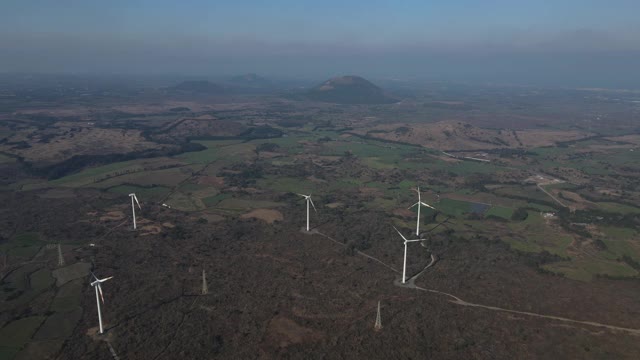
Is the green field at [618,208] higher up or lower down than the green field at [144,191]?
higher up

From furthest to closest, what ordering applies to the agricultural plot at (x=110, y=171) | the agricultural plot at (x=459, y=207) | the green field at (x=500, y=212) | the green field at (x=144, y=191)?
the agricultural plot at (x=110, y=171) → the green field at (x=144, y=191) → the agricultural plot at (x=459, y=207) → the green field at (x=500, y=212)

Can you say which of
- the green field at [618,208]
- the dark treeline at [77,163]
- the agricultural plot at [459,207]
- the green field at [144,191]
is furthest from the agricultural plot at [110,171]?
the green field at [618,208]

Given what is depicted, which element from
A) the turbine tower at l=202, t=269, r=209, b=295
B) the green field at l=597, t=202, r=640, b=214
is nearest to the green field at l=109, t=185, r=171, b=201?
the turbine tower at l=202, t=269, r=209, b=295

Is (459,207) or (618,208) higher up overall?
(618,208)

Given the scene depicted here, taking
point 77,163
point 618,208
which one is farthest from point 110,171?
point 618,208

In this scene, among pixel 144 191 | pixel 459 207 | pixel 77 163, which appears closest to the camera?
pixel 459 207

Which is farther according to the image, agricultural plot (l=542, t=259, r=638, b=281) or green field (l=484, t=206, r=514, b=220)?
green field (l=484, t=206, r=514, b=220)

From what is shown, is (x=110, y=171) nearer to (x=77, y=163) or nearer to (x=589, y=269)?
(x=77, y=163)

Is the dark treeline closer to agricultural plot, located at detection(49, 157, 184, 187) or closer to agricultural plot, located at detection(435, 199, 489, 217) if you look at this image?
agricultural plot, located at detection(49, 157, 184, 187)

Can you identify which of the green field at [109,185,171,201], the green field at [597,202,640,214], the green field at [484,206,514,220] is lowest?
the green field at [109,185,171,201]

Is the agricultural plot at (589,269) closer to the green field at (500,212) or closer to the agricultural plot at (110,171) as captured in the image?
the green field at (500,212)

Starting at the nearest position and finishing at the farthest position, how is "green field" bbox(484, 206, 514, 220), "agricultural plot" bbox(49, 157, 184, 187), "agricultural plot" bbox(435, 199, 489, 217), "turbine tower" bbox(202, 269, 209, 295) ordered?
1. "turbine tower" bbox(202, 269, 209, 295)
2. "green field" bbox(484, 206, 514, 220)
3. "agricultural plot" bbox(435, 199, 489, 217)
4. "agricultural plot" bbox(49, 157, 184, 187)
